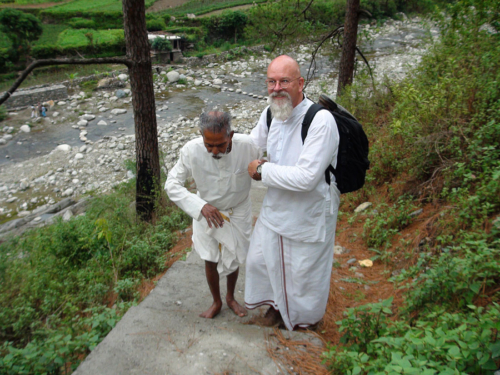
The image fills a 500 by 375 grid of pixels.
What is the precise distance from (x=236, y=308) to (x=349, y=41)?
19.5 feet

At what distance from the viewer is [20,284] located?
3.76 meters

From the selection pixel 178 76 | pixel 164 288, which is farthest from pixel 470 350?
pixel 178 76

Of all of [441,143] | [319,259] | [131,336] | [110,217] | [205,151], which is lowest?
[110,217]

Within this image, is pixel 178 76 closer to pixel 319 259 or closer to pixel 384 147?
pixel 384 147

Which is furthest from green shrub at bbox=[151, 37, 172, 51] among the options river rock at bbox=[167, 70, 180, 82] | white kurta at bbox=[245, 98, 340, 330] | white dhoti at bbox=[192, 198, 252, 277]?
white dhoti at bbox=[192, 198, 252, 277]

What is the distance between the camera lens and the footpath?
2.14 metres

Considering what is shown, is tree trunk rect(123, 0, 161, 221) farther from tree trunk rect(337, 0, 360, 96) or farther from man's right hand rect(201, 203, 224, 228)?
tree trunk rect(337, 0, 360, 96)

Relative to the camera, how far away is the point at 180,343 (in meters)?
2.37

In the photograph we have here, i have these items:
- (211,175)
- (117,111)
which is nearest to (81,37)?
(117,111)

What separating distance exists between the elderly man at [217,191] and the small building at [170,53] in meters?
19.2

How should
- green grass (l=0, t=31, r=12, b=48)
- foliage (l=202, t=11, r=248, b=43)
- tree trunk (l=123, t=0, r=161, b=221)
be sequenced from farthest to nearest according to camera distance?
1. foliage (l=202, t=11, r=248, b=43)
2. green grass (l=0, t=31, r=12, b=48)
3. tree trunk (l=123, t=0, r=161, b=221)

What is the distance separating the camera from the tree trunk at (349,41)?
6.80 meters

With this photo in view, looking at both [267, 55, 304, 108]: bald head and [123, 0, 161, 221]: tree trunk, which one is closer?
[267, 55, 304, 108]: bald head

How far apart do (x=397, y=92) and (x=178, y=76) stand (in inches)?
552
